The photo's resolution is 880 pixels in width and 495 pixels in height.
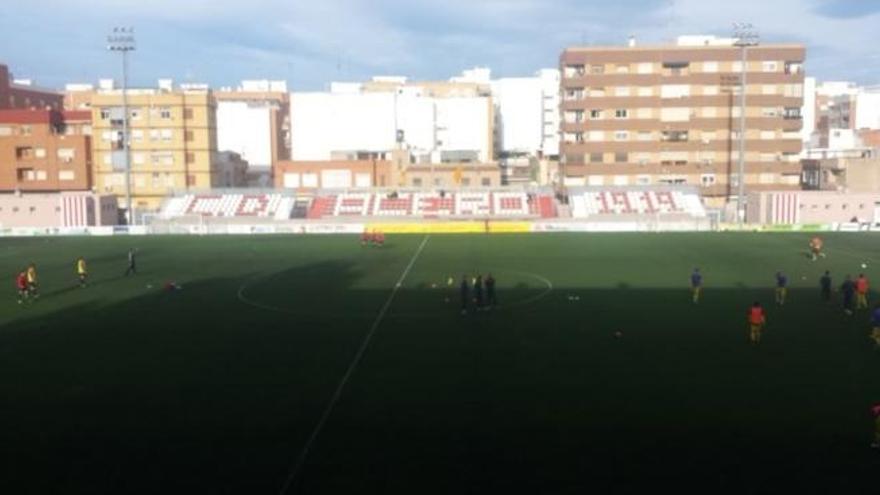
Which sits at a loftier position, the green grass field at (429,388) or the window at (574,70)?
the window at (574,70)

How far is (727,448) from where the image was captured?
14320 mm

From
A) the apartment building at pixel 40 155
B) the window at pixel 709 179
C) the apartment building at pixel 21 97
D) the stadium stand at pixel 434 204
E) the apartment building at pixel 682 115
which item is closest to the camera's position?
the stadium stand at pixel 434 204

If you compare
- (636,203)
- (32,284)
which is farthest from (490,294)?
(636,203)

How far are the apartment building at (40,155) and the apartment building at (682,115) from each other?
174 ft

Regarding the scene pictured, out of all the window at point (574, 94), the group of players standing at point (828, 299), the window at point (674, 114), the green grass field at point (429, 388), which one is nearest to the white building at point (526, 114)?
the window at point (574, 94)

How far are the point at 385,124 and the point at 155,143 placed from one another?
1290 inches

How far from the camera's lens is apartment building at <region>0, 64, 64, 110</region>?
107 meters

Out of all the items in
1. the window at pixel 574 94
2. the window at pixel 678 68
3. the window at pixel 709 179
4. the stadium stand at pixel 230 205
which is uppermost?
the window at pixel 678 68

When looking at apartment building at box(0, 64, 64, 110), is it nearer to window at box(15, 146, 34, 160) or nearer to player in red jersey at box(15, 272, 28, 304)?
window at box(15, 146, 34, 160)

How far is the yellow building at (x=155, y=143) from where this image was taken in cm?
8562

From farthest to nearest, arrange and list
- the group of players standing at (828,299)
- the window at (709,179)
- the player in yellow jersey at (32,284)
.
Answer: the window at (709,179) → the player in yellow jersey at (32,284) → the group of players standing at (828,299)

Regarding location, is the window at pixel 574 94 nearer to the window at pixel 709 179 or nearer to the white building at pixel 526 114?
the window at pixel 709 179

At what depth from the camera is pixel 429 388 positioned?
1838 cm

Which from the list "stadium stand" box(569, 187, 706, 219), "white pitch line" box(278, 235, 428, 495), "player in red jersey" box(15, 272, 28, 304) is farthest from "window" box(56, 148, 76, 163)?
"white pitch line" box(278, 235, 428, 495)
